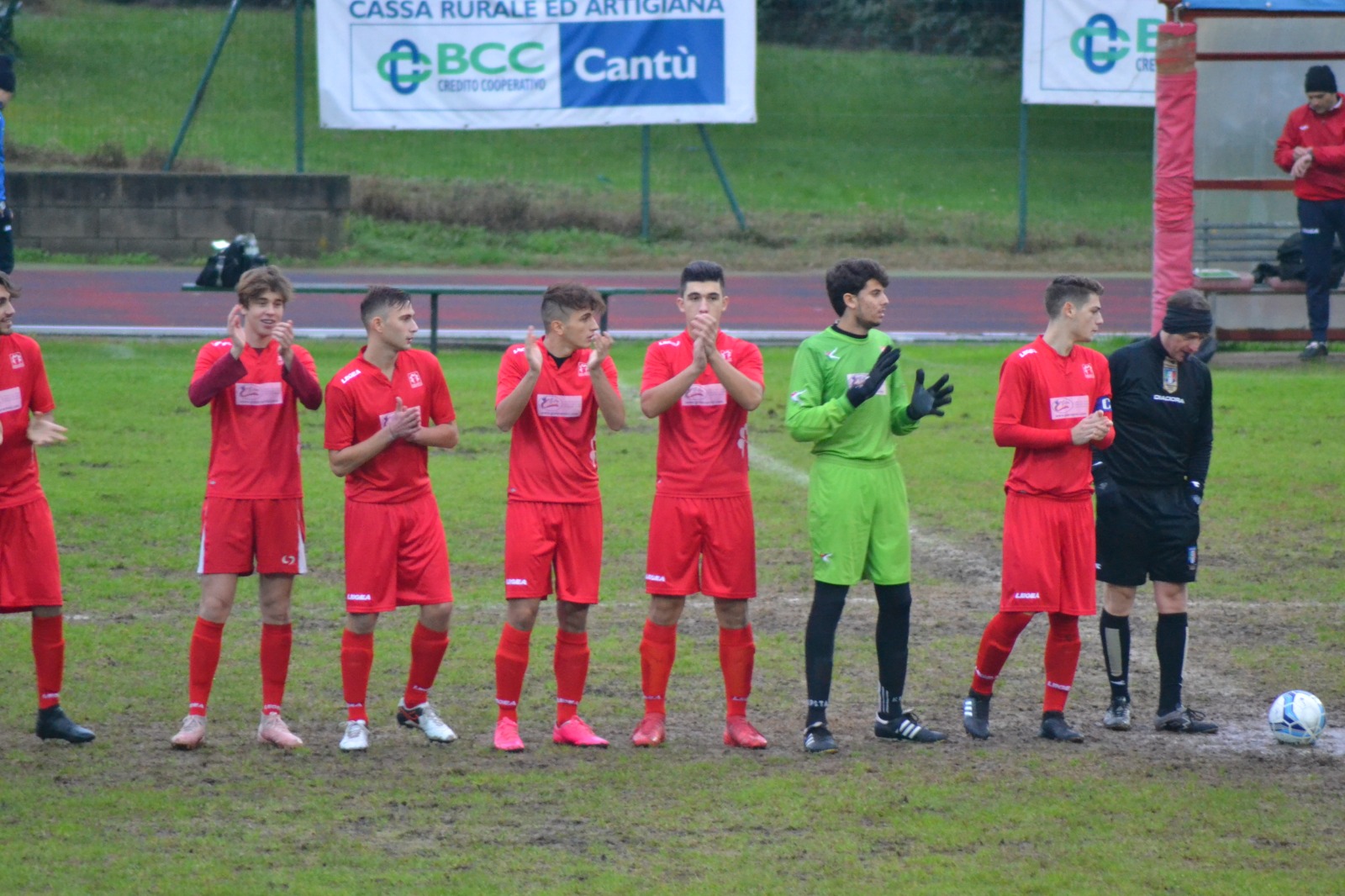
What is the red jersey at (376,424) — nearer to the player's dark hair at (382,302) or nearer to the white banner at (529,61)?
the player's dark hair at (382,302)

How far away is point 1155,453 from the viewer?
6.63m

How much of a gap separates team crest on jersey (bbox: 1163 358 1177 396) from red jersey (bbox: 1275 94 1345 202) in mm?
8299

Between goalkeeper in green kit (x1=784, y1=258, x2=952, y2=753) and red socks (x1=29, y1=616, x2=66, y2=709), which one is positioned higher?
goalkeeper in green kit (x1=784, y1=258, x2=952, y2=753)

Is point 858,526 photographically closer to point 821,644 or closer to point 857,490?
point 857,490

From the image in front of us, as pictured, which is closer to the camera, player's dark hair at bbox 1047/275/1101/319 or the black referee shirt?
player's dark hair at bbox 1047/275/1101/319

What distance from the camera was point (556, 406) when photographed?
6.42 m

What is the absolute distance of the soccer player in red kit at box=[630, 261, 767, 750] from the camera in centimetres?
632

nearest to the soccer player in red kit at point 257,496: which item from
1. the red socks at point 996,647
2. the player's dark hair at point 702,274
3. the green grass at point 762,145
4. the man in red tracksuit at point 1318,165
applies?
the player's dark hair at point 702,274

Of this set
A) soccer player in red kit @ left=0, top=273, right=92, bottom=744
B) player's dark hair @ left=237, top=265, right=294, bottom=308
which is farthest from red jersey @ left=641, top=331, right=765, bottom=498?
soccer player in red kit @ left=0, top=273, right=92, bottom=744

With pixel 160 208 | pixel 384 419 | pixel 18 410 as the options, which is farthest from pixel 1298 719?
pixel 160 208

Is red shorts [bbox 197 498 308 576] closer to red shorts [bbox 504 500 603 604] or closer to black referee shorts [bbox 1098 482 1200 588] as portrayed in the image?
red shorts [bbox 504 500 603 604]

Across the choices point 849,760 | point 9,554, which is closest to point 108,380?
point 9,554

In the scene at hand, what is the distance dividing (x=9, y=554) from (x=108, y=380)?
855 cm

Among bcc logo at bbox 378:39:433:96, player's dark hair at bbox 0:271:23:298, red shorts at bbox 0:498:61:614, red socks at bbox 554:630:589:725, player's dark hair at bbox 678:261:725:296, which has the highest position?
bcc logo at bbox 378:39:433:96
